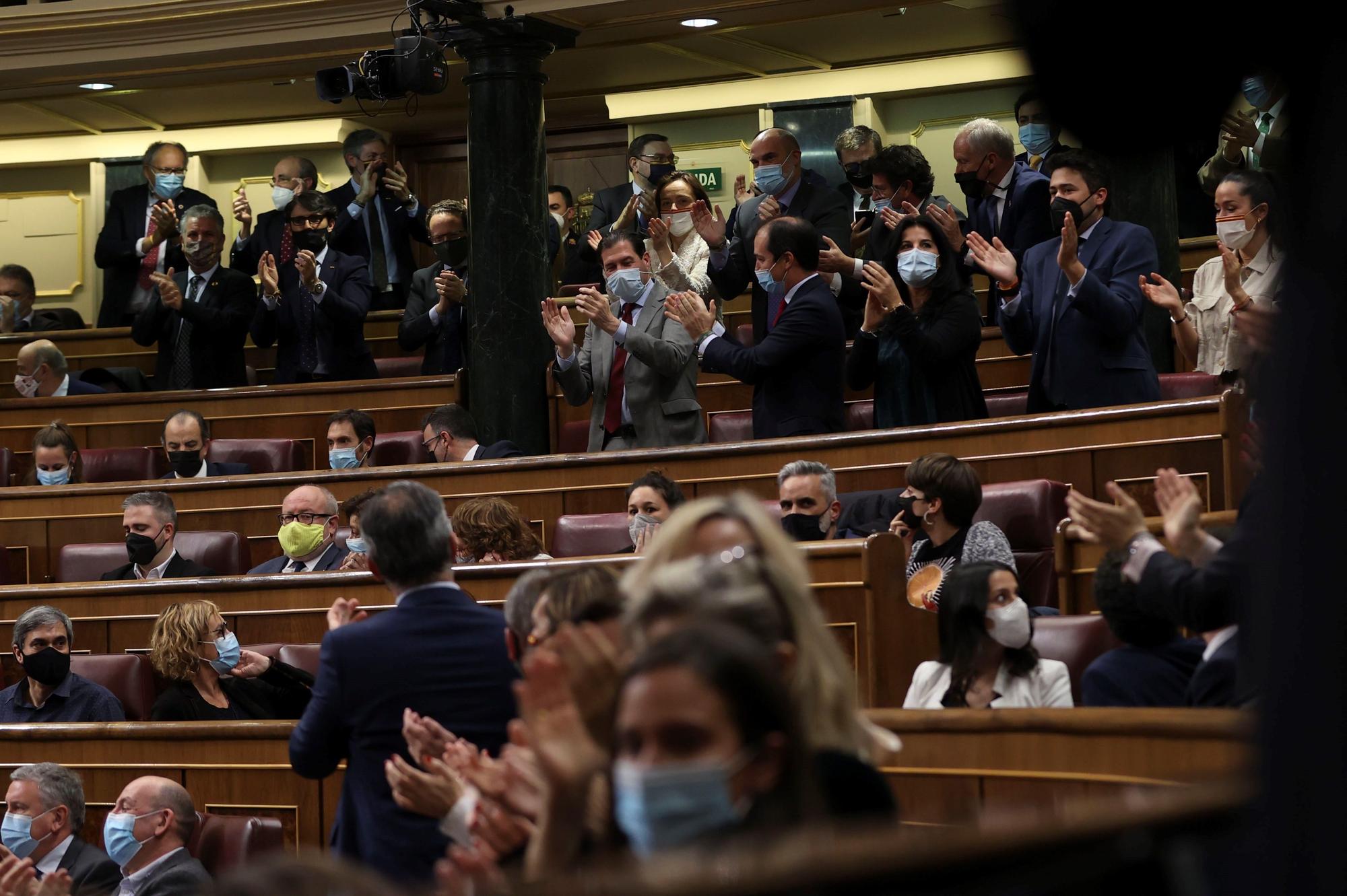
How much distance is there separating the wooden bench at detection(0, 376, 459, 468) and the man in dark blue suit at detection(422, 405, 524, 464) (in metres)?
0.91

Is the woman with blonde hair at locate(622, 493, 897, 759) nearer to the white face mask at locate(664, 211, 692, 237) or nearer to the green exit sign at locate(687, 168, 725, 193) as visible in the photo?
the white face mask at locate(664, 211, 692, 237)

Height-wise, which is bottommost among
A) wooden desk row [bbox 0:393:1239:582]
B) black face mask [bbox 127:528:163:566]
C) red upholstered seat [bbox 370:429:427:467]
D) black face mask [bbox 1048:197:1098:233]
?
black face mask [bbox 127:528:163:566]

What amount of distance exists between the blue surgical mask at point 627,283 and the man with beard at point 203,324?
240cm

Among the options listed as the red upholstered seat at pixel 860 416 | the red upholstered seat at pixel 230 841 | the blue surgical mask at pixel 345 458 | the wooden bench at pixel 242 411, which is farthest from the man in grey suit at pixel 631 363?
the red upholstered seat at pixel 230 841

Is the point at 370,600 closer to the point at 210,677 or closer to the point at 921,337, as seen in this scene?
the point at 210,677

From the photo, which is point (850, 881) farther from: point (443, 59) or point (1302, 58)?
point (443, 59)

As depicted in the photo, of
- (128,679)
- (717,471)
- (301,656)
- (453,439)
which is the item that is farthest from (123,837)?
(453,439)

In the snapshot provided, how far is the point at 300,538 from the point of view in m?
5.18

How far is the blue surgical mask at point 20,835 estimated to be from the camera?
3732mm

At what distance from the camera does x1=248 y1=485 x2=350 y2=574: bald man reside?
17.0 feet

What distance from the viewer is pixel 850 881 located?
78cm

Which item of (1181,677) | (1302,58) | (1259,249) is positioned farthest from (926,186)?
(1302,58)

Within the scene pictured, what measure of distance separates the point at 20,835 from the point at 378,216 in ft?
16.0

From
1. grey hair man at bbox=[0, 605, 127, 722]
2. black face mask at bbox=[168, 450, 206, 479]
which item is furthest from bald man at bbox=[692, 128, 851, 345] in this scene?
grey hair man at bbox=[0, 605, 127, 722]
